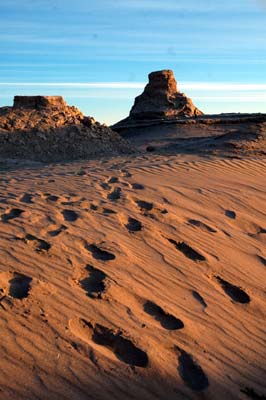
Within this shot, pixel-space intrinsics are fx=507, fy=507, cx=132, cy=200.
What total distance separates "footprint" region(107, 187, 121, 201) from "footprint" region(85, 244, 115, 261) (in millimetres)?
1841

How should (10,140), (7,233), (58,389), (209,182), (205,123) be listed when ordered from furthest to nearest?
(205,123) → (10,140) → (209,182) → (7,233) → (58,389)

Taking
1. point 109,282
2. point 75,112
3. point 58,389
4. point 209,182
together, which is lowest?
point 58,389

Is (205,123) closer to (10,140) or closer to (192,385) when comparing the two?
(10,140)

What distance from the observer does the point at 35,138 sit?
40.7 feet

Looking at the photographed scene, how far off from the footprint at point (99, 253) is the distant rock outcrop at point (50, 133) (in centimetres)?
724

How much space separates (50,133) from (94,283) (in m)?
8.82

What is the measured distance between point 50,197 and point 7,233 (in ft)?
5.53

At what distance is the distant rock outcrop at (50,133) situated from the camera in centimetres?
1212

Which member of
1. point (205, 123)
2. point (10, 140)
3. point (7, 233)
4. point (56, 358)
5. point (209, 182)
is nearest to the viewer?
point (56, 358)

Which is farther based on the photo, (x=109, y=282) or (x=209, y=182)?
(x=209, y=182)

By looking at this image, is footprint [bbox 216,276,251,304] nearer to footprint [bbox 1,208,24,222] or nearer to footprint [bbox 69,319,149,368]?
footprint [bbox 69,319,149,368]

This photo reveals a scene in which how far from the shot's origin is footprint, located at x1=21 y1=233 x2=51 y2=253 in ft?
15.4

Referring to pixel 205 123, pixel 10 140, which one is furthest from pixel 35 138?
pixel 205 123

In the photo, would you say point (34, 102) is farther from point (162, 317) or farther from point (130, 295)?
point (162, 317)
